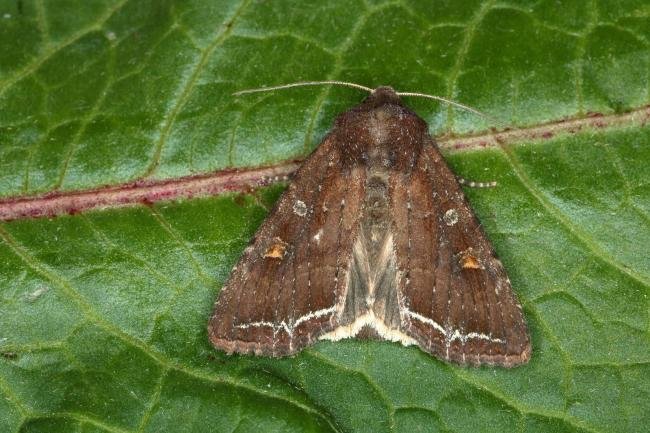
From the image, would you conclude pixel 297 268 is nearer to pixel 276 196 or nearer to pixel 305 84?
pixel 276 196

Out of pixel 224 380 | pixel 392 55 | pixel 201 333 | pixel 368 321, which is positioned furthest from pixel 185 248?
pixel 392 55

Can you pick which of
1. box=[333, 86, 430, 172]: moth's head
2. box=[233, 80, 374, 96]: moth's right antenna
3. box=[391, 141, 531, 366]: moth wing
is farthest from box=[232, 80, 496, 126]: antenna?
box=[391, 141, 531, 366]: moth wing

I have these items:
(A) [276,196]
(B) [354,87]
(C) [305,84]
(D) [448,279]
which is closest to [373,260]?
(D) [448,279]

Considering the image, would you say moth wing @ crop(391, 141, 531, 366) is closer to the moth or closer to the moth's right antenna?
the moth

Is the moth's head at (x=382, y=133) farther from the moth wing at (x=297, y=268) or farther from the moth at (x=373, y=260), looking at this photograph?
the moth wing at (x=297, y=268)

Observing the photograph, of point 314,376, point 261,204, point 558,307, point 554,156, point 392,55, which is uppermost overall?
point 392,55

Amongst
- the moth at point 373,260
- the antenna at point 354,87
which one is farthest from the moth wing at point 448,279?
the antenna at point 354,87

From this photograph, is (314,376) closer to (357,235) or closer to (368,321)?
(368,321)
